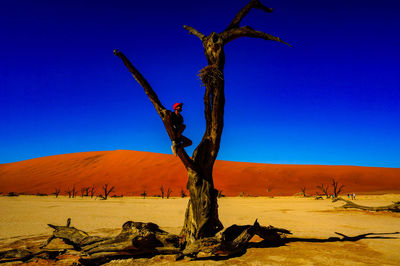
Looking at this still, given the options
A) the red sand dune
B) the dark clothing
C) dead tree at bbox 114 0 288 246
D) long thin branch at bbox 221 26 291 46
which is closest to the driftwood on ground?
dead tree at bbox 114 0 288 246

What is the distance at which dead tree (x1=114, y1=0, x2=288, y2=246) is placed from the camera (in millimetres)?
5168

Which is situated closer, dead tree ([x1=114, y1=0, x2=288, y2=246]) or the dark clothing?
the dark clothing

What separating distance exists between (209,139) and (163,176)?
154 ft

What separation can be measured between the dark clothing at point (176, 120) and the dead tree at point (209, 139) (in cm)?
57

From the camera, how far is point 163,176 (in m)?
51.0

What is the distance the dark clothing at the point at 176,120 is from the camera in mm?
4559

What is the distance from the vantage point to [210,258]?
466 centimetres

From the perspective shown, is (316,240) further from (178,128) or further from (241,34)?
(241,34)

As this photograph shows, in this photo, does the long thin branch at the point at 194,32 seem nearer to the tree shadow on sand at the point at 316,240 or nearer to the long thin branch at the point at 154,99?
the long thin branch at the point at 154,99

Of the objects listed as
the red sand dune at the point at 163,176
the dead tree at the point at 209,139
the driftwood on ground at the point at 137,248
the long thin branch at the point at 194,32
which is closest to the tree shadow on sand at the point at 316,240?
the driftwood on ground at the point at 137,248

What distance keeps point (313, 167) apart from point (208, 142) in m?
60.3

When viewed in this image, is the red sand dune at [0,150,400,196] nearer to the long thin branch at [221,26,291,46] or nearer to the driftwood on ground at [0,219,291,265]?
the driftwood on ground at [0,219,291,265]

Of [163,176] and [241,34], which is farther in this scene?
[163,176]

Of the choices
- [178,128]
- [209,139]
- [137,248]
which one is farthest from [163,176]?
[178,128]
